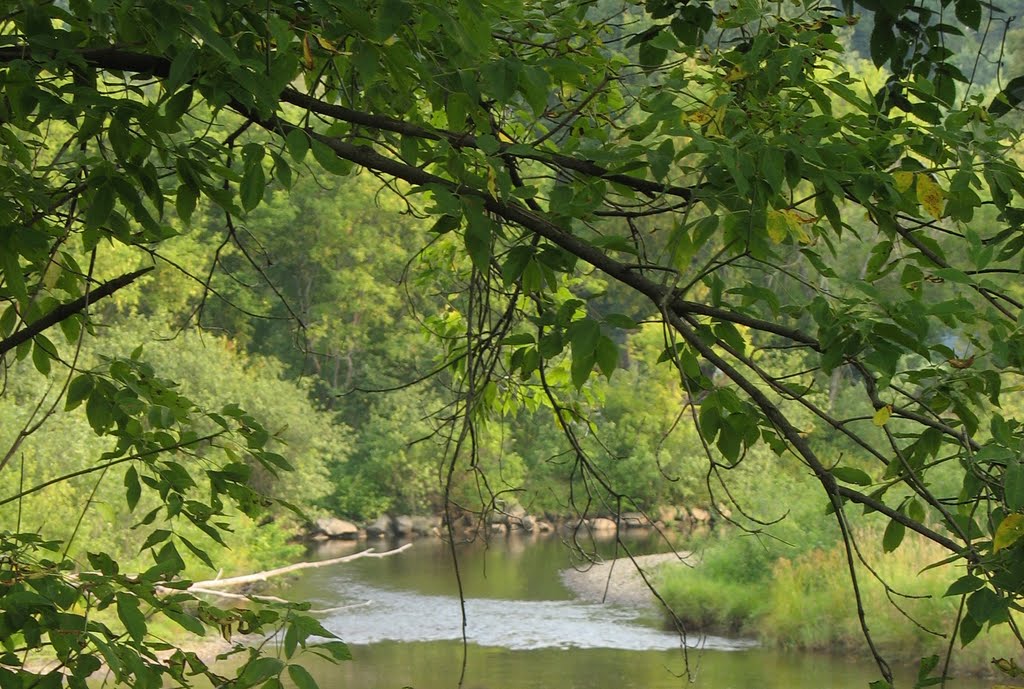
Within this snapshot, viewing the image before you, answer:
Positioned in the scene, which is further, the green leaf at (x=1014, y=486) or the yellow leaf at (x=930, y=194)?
the yellow leaf at (x=930, y=194)

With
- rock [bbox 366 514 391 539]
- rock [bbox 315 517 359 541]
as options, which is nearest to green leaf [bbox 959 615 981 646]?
rock [bbox 315 517 359 541]

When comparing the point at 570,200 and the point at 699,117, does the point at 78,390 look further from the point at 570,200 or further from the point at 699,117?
the point at 699,117

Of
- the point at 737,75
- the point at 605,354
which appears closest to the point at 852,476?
the point at 605,354

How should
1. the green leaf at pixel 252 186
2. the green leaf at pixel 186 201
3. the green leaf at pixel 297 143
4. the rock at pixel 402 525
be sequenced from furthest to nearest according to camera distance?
the rock at pixel 402 525 → the green leaf at pixel 186 201 → the green leaf at pixel 252 186 → the green leaf at pixel 297 143

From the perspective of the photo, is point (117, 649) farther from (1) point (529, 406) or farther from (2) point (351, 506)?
(2) point (351, 506)

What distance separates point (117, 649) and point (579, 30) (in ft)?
4.18

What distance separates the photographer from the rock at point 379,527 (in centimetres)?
2244

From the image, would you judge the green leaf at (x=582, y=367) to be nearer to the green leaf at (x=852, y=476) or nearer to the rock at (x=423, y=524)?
the green leaf at (x=852, y=476)

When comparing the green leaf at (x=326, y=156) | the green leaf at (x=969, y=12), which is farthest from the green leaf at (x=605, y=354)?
the green leaf at (x=969, y=12)

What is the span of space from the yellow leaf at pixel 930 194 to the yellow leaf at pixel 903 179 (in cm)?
2

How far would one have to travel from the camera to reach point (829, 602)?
1188cm

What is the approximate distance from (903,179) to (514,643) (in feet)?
35.1

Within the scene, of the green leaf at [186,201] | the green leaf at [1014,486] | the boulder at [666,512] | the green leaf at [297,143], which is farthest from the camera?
the boulder at [666,512]

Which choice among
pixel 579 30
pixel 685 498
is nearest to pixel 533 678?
pixel 579 30
